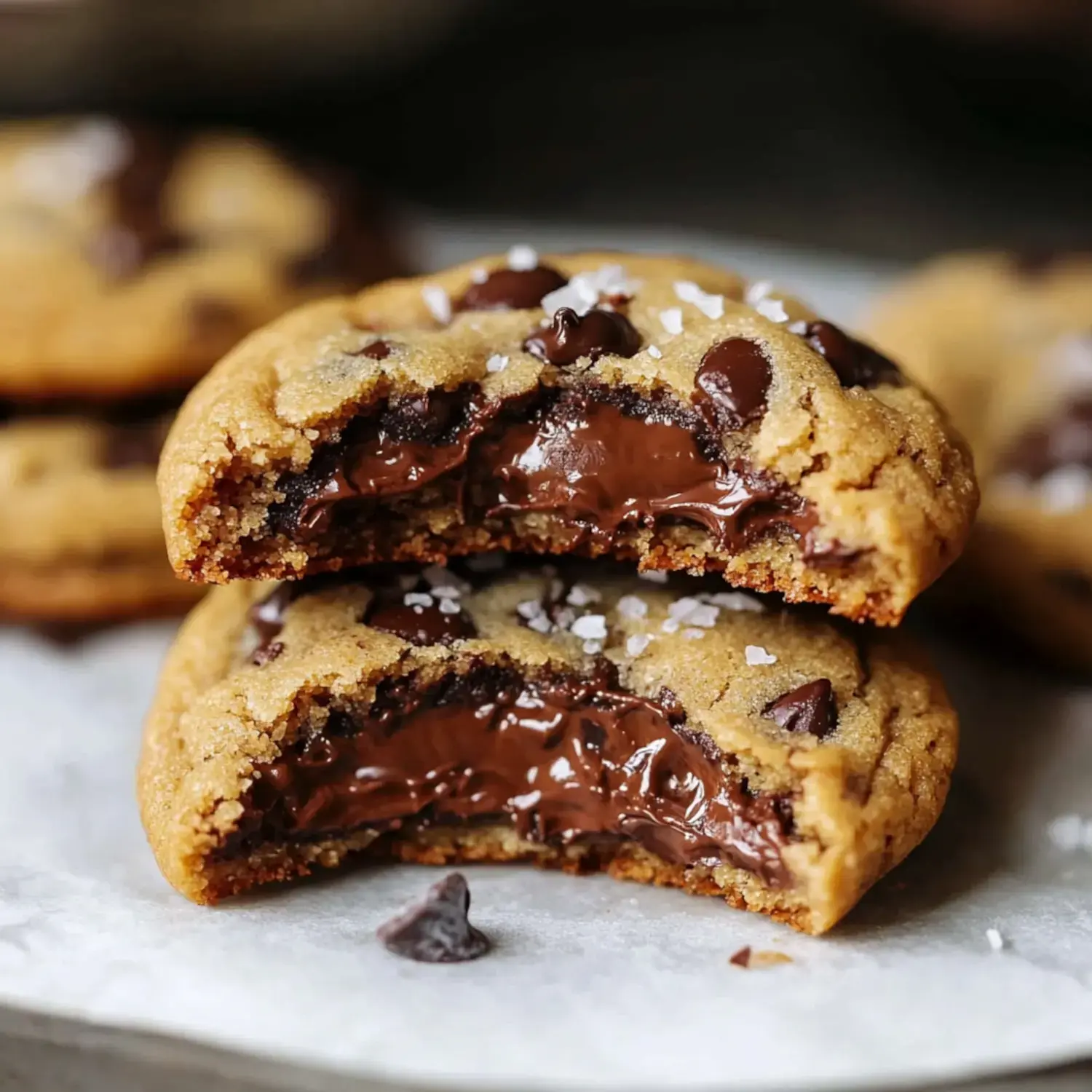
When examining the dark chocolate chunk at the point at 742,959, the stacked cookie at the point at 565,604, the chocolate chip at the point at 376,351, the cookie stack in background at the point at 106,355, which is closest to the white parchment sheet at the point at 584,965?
the dark chocolate chunk at the point at 742,959

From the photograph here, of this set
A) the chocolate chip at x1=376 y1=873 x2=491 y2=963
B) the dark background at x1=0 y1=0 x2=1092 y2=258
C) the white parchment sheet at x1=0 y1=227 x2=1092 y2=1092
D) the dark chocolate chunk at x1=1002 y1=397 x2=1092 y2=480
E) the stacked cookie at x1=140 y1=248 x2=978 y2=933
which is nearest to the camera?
the white parchment sheet at x1=0 y1=227 x2=1092 y2=1092

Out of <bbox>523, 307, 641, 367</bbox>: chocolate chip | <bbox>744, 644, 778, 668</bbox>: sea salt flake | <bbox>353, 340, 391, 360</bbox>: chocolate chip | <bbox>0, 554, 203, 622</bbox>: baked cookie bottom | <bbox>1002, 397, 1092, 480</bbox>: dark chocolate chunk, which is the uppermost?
<bbox>523, 307, 641, 367</bbox>: chocolate chip

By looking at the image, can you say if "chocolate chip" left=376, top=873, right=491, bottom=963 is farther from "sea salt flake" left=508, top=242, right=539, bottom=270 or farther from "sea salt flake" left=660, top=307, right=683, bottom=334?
"sea salt flake" left=508, top=242, right=539, bottom=270

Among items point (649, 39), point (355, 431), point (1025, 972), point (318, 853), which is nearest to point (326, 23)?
point (649, 39)

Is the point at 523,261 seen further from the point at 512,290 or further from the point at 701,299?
the point at 701,299

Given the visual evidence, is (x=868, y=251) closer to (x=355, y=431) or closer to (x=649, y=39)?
(x=649, y=39)

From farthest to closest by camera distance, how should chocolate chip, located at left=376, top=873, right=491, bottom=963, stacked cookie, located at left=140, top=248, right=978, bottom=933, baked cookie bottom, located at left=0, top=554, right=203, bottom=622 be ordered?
baked cookie bottom, located at left=0, top=554, right=203, bottom=622 < stacked cookie, located at left=140, top=248, right=978, bottom=933 < chocolate chip, located at left=376, top=873, right=491, bottom=963

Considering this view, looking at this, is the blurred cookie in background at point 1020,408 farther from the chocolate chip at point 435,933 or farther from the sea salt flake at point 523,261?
the chocolate chip at point 435,933

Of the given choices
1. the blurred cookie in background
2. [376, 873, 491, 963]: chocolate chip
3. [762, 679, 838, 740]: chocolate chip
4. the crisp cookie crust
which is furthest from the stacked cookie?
the crisp cookie crust
